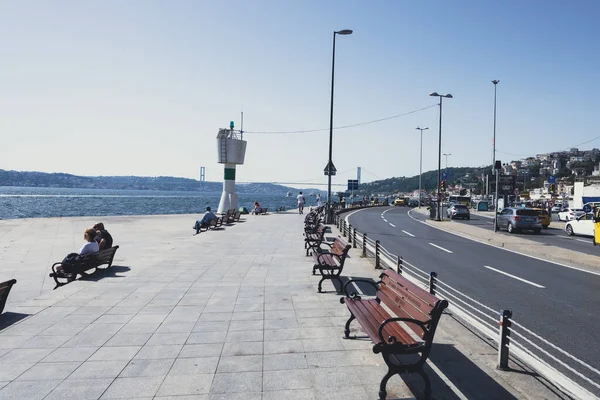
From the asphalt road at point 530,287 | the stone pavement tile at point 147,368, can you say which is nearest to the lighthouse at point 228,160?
the asphalt road at point 530,287

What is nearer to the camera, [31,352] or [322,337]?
[31,352]

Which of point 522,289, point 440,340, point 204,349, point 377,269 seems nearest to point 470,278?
point 522,289

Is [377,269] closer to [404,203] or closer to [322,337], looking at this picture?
[322,337]

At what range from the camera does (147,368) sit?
5.00m

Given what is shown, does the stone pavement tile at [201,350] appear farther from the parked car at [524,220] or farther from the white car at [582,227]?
the white car at [582,227]

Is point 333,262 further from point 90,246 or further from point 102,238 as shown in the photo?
point 102,238

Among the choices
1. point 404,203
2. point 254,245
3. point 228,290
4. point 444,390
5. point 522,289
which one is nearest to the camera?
point 444,390

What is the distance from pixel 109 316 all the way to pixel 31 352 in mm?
1644

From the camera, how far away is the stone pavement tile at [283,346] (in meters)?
5.52

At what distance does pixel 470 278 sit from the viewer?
37.1ft

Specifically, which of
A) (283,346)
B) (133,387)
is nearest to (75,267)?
(133,387)

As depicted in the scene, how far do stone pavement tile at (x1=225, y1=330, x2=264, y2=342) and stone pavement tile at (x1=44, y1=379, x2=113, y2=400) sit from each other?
1.77 m

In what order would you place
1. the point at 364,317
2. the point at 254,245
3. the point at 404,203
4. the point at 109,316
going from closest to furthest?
the point at 364,317, the point at 109,316, the point at 254,245, the point at 404,203

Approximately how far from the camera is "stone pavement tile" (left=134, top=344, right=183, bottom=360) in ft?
17.6
